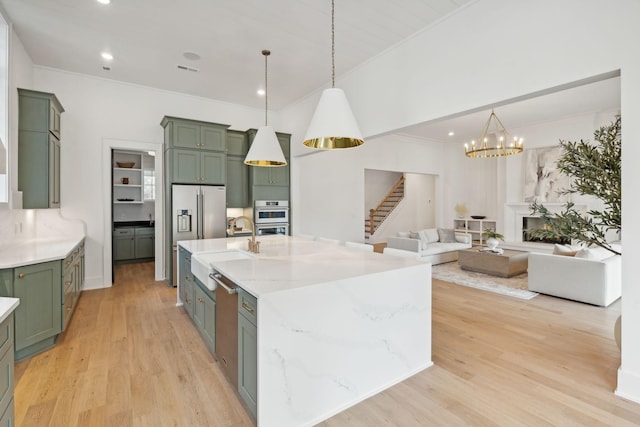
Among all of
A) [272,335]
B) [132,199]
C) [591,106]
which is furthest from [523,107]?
[132,199]

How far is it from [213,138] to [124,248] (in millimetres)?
3576

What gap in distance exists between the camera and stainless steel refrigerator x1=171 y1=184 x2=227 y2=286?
16.6ft

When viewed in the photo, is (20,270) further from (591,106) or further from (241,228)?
(591,106)

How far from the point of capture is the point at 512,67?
9.12 ft

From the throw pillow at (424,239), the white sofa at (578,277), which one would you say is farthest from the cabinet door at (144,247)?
the white sofa at (578,277)

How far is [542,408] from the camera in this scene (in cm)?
210

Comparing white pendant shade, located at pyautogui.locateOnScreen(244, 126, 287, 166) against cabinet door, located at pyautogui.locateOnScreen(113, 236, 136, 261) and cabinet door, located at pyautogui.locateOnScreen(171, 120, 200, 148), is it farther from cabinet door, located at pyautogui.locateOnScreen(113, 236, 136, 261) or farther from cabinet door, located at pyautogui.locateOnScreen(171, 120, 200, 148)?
cabinet door, located at pyautogui.locateOnScreen(113, 236, 136, 261)

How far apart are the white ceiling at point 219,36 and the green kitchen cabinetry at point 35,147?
78 centimetres

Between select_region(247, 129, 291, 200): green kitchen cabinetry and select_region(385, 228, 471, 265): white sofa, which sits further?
select_region(385, 228, 471, 265): white sofa

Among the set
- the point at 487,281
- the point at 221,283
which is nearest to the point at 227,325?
the point at 221,283

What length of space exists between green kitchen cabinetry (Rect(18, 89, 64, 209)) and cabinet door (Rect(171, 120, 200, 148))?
1505mm

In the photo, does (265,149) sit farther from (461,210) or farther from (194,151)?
(461,210)

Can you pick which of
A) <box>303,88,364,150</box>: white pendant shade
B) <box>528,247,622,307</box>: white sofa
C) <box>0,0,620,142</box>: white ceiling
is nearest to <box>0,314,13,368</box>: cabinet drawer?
<box>303,88,364,150</box>: white pendant shade

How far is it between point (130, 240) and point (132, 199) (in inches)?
40.9
